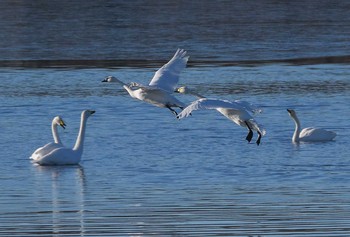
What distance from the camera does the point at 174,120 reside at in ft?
54.7

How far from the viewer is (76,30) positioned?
2622 cm

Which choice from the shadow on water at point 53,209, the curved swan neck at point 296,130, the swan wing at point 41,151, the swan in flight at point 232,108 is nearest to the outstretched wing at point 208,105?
the swan in flight at point 232,108

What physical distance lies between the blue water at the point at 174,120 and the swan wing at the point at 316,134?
10 centimetres

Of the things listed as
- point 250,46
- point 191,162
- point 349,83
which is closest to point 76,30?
point 250,46

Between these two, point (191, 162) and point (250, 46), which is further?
point (250, 46)

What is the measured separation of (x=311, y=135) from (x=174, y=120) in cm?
217

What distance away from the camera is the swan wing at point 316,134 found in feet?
49.2

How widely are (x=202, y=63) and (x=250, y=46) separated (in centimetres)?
188

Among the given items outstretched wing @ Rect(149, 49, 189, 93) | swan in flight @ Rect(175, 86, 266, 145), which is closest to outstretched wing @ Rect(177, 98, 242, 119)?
swan in flight @ Rect(175, 86, 266, 145)

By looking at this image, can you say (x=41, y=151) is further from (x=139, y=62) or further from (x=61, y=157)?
(x=139, y=62)

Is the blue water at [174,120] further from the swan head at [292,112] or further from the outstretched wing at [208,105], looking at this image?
the outstretched wing at [208,105]

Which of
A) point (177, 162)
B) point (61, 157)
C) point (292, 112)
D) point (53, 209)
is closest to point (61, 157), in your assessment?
point (61, 157)

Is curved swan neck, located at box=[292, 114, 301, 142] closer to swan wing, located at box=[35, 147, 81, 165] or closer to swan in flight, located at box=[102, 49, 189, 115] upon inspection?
swan in flight, located at box=[102, 49, 189, 115]

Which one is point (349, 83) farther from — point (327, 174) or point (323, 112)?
point (327, 174)
